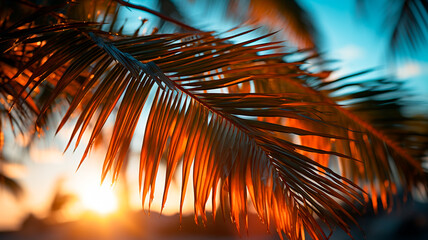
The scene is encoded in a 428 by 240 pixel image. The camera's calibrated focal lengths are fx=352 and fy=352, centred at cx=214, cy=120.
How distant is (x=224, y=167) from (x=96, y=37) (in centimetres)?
63

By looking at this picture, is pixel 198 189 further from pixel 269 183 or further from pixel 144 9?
pixel 144 9

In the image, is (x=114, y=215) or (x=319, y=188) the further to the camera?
(x=114, y=215)

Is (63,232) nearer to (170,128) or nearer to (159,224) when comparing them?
(159,224)

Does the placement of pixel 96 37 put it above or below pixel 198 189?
above

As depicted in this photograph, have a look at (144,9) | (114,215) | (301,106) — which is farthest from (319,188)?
(114,215)

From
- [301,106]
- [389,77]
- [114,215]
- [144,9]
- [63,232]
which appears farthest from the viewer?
[63,232]

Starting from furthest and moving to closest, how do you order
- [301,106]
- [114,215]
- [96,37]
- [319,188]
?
[114,215] < [96,37] < [301,106] < [319,188]

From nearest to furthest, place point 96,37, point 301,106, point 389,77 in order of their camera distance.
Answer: point 301,106
point 96,37
point 389,77

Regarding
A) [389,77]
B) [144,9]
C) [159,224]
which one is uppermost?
[144,9]

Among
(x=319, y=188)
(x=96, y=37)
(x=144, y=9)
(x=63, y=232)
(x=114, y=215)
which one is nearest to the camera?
(x=319, y=188)

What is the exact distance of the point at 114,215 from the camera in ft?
20.6

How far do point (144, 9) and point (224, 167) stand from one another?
902 millimetres

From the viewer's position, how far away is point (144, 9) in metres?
1.56

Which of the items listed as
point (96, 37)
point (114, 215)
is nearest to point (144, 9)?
point (96, 37)
